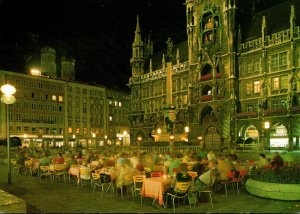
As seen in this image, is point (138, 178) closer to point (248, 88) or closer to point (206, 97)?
point (248, 88)

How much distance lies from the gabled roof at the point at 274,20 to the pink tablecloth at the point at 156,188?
136 ft

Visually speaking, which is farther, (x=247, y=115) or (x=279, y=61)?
(x=247, y=115)

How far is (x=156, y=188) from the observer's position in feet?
36.9

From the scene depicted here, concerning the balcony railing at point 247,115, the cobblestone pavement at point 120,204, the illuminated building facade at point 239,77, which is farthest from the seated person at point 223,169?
the balcony railing at point 247,115

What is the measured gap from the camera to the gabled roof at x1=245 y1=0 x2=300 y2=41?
47.5 meters

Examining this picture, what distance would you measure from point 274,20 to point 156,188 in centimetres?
4656

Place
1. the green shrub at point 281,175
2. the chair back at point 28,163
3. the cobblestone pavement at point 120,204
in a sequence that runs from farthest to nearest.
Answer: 1. the chair back at point 28,163
2. the green shrub at point 281,175
3. the cobblestone pavement at point 120,204

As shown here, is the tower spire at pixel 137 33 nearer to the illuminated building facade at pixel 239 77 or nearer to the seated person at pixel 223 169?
the illuminated building facade at pixel 239 77

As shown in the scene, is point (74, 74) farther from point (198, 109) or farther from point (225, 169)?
point (225, 169)

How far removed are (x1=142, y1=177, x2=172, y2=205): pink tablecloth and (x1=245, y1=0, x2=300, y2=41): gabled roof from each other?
1632 inches

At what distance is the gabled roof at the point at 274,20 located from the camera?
47531 millimetres

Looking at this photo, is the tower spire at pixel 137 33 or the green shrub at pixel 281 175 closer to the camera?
the green shrub at pixel 281 175

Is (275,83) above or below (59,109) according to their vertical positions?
above

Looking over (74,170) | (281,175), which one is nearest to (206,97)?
(74,170)
